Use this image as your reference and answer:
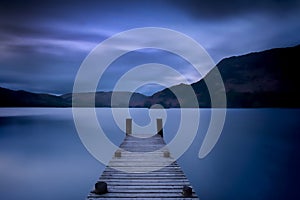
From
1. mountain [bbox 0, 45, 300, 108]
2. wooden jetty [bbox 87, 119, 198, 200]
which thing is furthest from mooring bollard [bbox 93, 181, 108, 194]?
mountain [bbox 0, 45, 300, 108]

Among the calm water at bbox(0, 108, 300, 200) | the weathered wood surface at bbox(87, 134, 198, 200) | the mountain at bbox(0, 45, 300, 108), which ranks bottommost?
the calm water at bbox(0, 108, 300, 200)

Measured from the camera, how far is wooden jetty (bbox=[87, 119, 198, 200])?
532cm

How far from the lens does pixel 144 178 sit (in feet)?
21.5

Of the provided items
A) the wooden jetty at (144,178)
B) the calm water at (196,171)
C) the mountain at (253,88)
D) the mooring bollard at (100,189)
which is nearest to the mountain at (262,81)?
the mountain at (253,88)

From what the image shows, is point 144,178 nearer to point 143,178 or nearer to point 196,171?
point 143,178

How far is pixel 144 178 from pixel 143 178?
3 cm

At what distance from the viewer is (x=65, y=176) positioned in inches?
545

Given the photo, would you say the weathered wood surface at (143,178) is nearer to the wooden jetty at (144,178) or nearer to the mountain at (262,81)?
the wooden jetty at (144,178)

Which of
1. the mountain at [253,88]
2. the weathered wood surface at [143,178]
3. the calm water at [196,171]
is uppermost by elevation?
the mountain at [253,88]

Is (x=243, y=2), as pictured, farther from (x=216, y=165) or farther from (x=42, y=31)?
(x=42, y=31)

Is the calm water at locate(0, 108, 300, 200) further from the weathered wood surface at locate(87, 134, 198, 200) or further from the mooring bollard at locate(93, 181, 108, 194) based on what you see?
the mooring bollard at locate(93, 181, 108, 194)

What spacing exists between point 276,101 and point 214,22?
12606 cm

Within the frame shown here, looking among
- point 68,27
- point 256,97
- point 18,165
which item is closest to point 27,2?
point 68,27

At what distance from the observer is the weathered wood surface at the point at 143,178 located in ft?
17.6
